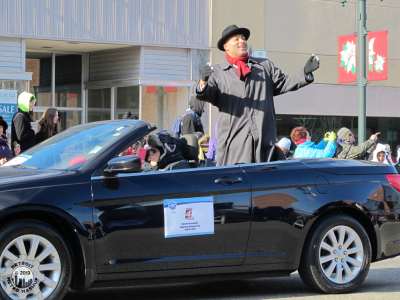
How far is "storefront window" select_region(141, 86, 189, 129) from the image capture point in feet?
67.8

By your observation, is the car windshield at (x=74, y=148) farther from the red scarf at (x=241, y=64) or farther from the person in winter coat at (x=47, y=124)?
the person in winter coat at (x=47, y=124)

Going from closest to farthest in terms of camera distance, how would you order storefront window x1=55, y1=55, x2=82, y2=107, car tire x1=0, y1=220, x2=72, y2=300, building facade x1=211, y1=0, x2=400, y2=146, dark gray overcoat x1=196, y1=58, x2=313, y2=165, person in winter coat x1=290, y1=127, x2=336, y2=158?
car tire x1=0, y1=220, x2=72, y2=300
dark gray overcoat x1=196, y1=58, x2=313, y2=165
person in winter coat x1=290, y1=127, x2=336, y2=158
storefront window x1=55, y1=55, x2=82, y2=107
building facade x1=211, y1=0, x2=400, y2=146

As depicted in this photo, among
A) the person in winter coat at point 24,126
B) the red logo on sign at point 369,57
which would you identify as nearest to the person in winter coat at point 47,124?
the person in winter coat at point 24,126

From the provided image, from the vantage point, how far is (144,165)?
7102 millimetres

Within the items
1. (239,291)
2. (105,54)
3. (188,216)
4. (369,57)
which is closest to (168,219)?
Answer: (188,216)

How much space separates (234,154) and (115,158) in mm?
1589

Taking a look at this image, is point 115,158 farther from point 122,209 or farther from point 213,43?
point 213,43

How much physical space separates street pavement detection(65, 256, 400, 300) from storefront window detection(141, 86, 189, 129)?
12.8 meters

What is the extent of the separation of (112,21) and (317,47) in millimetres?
6174

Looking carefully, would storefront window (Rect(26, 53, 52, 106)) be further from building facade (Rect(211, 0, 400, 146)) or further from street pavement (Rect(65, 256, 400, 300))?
street pavement (Rect(65, 256, 400, 300))

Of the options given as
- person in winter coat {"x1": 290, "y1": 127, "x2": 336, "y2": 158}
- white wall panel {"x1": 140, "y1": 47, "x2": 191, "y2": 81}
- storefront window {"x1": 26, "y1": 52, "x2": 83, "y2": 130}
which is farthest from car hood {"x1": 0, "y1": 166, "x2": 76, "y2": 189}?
storefront window {"x1": 26, "y1": 52, "x2": 83, "y2": 130}

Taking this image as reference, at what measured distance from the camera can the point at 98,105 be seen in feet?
71.7

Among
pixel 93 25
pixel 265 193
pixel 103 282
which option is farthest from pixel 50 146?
pixel 93 25

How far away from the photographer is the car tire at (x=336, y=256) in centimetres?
703
